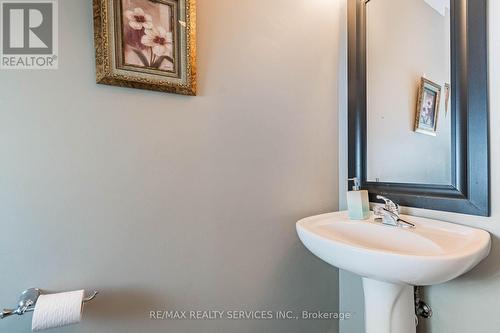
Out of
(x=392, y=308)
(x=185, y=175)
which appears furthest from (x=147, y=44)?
(x=392, y=308)

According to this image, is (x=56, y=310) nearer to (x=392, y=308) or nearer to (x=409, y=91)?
(x=392, y=308)

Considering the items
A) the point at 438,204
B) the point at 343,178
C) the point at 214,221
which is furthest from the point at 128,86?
the point at 438,204

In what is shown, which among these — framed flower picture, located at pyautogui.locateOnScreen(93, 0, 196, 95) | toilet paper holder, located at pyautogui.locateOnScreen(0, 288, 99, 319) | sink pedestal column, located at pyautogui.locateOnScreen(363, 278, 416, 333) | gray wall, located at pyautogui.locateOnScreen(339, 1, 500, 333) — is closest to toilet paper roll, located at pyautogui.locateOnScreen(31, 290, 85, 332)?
toilet paper holder, located at pyautogui.locateOnScreen(0, 288, 99, 319)

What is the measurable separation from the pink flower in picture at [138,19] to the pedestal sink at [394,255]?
88 cm

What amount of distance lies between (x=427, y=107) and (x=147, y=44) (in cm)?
104

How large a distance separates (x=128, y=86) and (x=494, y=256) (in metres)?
1.24

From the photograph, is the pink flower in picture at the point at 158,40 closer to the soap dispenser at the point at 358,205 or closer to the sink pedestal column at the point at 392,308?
the soap dispenser at the point at 358,205

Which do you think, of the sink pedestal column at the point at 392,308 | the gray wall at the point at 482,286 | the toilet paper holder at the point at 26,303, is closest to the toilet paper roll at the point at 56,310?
the toilet paper holder at the point at 26,303

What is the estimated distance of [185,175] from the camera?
2.79ft

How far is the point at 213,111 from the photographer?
0.89 meters

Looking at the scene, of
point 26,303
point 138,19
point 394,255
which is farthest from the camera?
point 138,19

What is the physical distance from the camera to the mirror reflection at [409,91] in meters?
0.80

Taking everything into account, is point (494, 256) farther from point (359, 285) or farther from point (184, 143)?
point (184, 143)

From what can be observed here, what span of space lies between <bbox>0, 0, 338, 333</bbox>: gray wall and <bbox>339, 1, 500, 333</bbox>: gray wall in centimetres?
44
